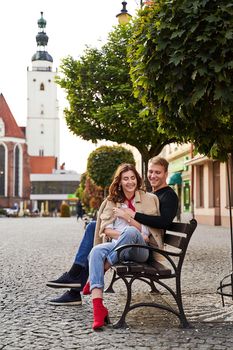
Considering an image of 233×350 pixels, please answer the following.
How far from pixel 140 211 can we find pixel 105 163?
31834 mm

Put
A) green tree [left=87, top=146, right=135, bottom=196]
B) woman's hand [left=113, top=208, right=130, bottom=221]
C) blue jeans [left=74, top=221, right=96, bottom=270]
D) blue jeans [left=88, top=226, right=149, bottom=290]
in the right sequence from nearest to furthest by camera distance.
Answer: blue jeans [left=88, top=226, right=149, bottom=290], woman's hand [left=113, top=208, right=130, bottom=221], blue jeans [left=74, top=221, right=96, bottom=270], green tree [left=87, top=146, right=135, bottom=196]

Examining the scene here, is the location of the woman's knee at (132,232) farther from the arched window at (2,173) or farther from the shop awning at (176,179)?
the arched window at (2,173)

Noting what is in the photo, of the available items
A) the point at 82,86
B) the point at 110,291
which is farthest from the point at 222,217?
the point at 110,291

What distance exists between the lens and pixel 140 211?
6105mm

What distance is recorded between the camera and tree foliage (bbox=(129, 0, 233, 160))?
17.5 ft

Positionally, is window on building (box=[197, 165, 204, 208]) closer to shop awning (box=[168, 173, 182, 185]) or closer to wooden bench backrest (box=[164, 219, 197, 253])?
shop awning (box=[168, 173, 182, 185])

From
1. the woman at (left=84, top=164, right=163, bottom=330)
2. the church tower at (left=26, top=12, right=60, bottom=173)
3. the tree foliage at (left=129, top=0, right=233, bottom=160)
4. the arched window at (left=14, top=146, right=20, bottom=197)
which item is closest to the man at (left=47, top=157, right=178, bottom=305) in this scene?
the woman at (left=84, top=164, right=163, bottom=330)

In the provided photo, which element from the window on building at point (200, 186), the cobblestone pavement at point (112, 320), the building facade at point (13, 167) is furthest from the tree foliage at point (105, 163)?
the building facade at point (13, 167)

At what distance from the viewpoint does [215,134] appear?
6.49 m

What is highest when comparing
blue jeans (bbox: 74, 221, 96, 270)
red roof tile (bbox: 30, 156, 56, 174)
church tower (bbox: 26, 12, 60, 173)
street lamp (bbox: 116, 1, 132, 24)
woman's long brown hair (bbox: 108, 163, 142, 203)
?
church tower (bbox: 26, 12, 60, 173)

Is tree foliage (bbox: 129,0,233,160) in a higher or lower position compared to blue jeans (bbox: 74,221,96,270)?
higher

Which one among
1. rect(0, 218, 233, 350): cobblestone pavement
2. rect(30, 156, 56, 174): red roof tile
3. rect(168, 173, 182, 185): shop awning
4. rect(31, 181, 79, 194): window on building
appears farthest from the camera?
rect(30, 156, 56, 174): red roof tile

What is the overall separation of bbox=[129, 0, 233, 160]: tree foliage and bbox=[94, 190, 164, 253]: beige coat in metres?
0.87

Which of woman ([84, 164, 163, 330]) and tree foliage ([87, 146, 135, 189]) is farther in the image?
tree foliage ([87, 146, 135, 189])
